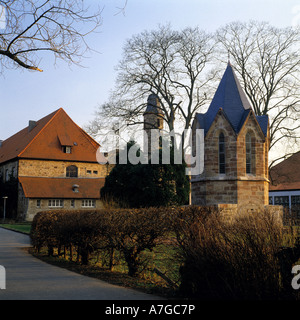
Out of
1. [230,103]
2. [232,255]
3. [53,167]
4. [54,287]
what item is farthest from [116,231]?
[53,167]

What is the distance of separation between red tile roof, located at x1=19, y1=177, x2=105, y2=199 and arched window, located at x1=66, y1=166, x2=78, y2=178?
1.30 metres

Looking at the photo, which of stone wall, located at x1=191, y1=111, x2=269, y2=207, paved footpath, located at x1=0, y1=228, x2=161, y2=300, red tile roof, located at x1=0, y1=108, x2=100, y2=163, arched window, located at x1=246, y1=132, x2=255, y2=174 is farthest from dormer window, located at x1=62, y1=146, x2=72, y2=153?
paved footpath, located at x1=0, y1=228, x2=161, y2=300

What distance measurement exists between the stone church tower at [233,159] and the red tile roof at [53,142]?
2552 cm

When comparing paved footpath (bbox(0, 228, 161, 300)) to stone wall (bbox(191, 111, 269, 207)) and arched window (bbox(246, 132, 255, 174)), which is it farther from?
arched window (bbox(246, 132, 255, 174))

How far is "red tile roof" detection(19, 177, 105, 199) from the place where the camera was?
3724 centimetres

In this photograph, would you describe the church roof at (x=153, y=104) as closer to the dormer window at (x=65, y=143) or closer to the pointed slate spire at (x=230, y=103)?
the pointed slate spire at (x=230, y=103)

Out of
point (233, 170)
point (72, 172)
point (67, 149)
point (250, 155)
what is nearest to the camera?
Result: point (233, 170)

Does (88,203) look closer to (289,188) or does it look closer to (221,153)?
(289,188)

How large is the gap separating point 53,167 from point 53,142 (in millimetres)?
3256

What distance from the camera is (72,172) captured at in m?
42.9

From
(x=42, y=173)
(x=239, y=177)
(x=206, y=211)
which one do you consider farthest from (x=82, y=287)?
(x=42, y=173)

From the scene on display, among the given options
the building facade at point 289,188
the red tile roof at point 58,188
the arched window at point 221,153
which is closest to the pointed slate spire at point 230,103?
the arched window at point 221,153

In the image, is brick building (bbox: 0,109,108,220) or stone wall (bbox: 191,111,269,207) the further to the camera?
brick building (bbox: 0,109,108,220)

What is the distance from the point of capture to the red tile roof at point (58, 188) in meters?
37.2
